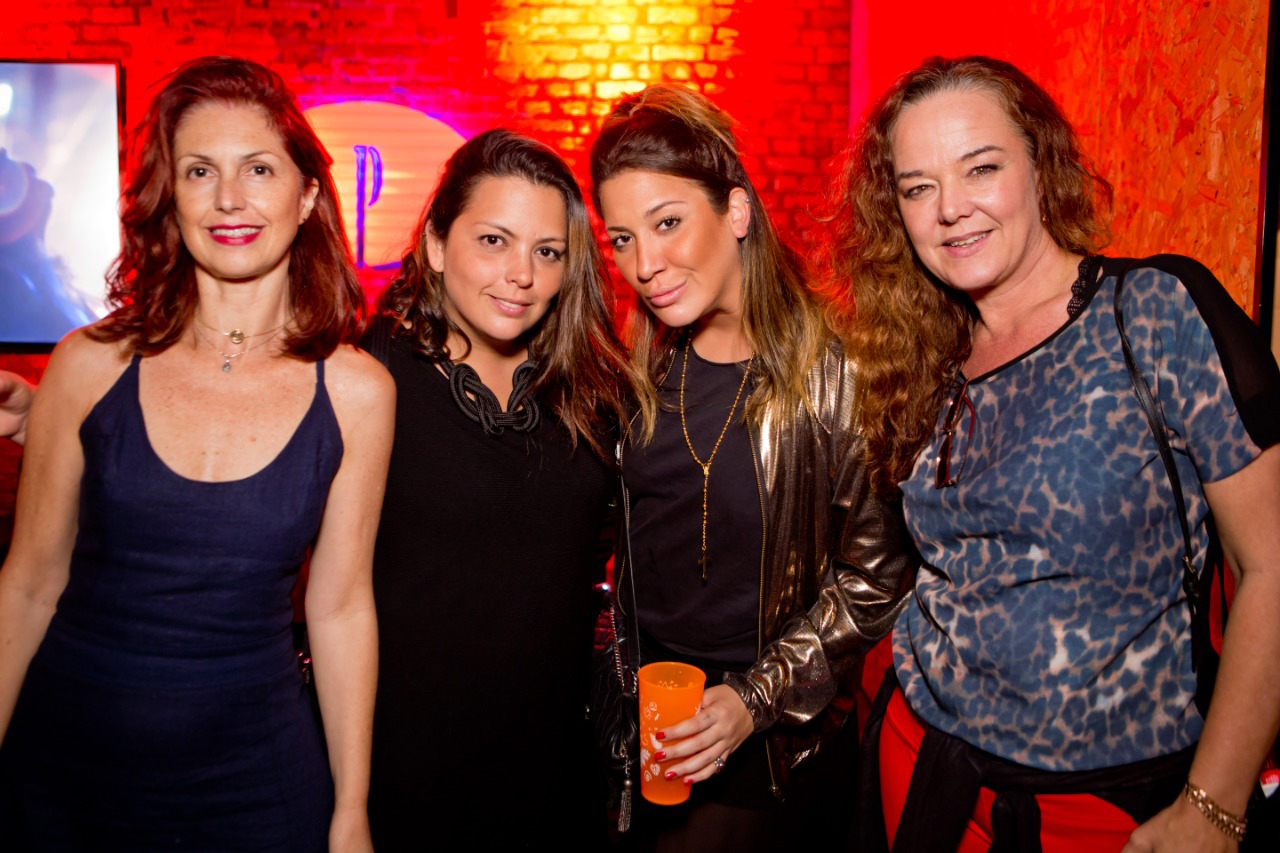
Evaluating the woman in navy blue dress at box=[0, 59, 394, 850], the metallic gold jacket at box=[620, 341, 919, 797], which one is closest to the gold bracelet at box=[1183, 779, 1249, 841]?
the metallic gold jacket at box=[620, 341, 919, 797]

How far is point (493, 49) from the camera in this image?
5.22 m

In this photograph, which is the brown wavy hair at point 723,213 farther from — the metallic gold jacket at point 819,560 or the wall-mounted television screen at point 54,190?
the wall-mounted television screen at point 54,190

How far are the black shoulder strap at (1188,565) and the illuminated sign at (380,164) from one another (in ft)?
14.8

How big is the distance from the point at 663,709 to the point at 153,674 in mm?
848

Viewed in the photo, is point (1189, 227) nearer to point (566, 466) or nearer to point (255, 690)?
point (566, 466)

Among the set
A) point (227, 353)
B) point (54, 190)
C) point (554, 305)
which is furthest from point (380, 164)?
point (227, 353)

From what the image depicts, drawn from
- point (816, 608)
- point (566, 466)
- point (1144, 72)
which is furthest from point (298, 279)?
point (1144, 72)

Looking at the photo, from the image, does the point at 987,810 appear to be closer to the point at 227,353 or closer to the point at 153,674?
the point at 153,674

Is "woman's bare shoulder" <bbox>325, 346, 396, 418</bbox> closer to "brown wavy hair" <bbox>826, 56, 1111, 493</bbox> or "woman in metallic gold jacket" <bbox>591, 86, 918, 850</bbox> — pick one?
"woman in metallic gold jacket" <bbox>591, 86, 918, 850</bbox>

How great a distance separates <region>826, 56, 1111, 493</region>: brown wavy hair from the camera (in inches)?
57.8

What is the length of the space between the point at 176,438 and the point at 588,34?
469 cm

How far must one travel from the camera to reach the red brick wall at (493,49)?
5195 millimetres

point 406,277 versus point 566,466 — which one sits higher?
point 406,277

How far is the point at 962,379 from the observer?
Result: 1569 mm
